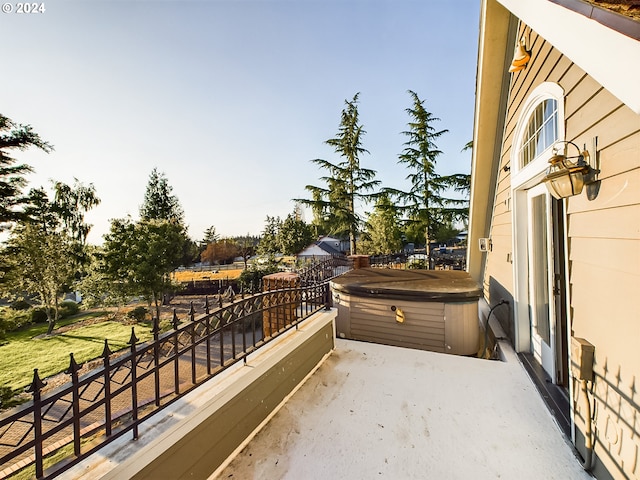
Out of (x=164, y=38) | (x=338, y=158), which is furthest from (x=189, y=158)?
(x=338, y=158)

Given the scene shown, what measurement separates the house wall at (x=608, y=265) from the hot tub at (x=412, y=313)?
2.12m

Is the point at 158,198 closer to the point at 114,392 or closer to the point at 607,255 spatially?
the point at 114,392

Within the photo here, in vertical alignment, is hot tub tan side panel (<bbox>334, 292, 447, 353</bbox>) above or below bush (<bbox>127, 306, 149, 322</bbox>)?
above

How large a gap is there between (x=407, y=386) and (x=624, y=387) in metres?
2.05

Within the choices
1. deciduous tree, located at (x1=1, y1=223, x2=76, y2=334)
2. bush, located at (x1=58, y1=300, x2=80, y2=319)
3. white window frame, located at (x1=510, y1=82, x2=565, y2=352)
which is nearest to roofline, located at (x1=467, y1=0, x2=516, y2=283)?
white window frame, located at (x1=510, y1=82, x2=565, y2=352)

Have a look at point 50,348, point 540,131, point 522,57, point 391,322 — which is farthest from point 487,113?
point 50,348

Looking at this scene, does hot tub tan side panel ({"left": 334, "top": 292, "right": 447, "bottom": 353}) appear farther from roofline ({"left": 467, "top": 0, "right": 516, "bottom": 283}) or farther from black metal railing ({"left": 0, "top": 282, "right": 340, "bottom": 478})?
roofline ({"left": 467, "top": 0, "right": 516, "bottom": 283})

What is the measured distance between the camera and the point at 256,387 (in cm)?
254

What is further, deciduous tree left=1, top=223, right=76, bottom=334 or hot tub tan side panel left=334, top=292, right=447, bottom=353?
deciduous tree left=1, top=223, right=76, bottom=334

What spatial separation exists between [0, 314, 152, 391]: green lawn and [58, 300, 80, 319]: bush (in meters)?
1.41

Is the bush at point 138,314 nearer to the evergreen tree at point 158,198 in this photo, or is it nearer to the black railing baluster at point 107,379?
the black railing baluster at point 107,379

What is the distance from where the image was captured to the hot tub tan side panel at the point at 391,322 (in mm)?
4391

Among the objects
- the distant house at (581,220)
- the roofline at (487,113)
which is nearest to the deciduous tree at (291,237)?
the roofline at (487,113)

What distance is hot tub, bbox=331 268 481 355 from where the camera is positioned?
14.1 feet
